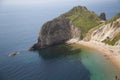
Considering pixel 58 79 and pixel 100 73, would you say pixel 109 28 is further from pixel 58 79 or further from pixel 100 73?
pixel 58 79

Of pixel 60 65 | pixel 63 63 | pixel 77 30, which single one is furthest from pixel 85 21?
pixel 60 65

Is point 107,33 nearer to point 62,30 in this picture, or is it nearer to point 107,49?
point 107,49

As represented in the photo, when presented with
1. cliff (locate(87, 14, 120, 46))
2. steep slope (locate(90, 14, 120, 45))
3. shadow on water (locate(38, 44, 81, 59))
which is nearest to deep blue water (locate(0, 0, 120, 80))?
shadow on water (locate(38, 44, 81, 59))

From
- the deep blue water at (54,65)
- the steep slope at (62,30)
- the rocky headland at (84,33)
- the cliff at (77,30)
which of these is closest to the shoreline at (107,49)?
the rocky headland at (84,33)

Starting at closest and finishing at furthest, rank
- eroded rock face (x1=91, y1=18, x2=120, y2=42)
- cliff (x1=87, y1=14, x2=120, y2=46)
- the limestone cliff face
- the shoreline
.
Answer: the shoreline → the limestone cliff face → cliff (x1=87, y1=14, x2=120, y2=46) → eroded rock face (x1=91, y1=18, x2=120, y2=42)

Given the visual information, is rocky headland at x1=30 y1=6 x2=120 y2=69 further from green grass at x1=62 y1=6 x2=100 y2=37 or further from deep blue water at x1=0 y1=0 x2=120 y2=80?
deep blue water at x1=0 y1=0 x2=120 y2=80
